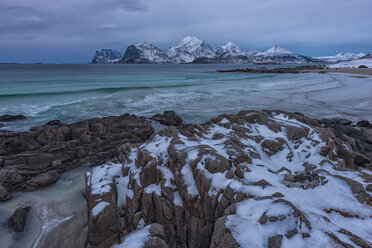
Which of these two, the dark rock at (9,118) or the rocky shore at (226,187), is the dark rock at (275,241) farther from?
the dark rock at (9,118)

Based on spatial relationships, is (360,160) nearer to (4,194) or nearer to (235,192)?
(235,192)

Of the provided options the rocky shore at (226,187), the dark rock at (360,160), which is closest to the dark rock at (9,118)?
the rocky shore at (226,187)

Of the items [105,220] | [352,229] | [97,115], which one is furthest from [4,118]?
[352,229]

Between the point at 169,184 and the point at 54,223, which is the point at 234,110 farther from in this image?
the point at 54,223

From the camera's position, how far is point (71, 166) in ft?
37.7

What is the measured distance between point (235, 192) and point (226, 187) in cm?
32

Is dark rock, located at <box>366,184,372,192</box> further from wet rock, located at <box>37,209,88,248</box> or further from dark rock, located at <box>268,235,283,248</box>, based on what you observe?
wet rock, located at <box>37,209,88,248</box>

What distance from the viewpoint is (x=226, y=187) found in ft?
19.0

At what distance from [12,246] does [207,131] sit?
8784 millimetres

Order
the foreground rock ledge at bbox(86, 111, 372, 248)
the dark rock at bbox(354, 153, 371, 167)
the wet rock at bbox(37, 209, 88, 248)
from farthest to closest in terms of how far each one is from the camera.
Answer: the dark rock at bbox(354, 153, 371, 167)
the wet rock at bbox(37, 209, 88, 248)
the foreground rock ledge at bbox(86, 111, 372, 248)

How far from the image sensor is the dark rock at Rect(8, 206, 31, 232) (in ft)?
24.1

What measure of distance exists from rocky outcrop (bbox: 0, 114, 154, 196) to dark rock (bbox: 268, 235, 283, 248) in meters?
10.2

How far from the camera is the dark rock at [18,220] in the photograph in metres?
7.36

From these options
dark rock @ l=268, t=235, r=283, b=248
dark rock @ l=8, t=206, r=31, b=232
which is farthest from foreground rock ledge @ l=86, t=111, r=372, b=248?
dark rock @ l=8, t=206, r=31, b=232
